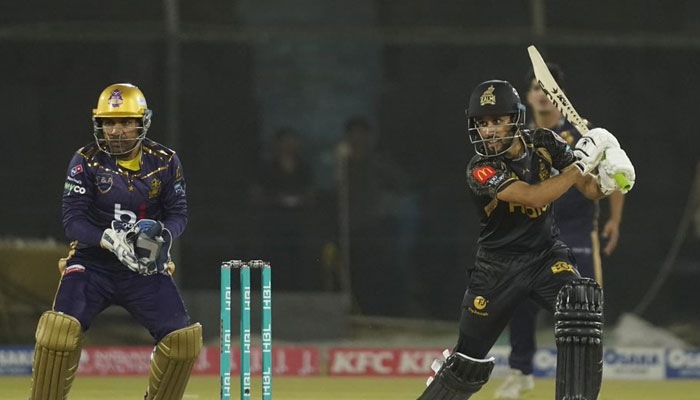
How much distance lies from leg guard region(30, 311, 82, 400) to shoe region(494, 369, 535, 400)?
2.64 meters

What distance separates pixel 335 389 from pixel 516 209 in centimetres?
283

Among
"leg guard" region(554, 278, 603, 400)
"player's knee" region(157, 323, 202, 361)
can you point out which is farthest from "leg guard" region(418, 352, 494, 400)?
"player's knee" region(157, 323, 202, 361)

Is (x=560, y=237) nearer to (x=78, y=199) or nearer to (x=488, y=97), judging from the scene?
(x=488, y=97)

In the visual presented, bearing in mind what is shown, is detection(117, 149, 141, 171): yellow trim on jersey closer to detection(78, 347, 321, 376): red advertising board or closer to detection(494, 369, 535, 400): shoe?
detection(494, 369, 535, 400): shoe

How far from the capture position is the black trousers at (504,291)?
568 centimetres

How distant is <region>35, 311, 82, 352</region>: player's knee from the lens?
550 centimetres

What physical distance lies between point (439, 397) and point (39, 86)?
4.66m

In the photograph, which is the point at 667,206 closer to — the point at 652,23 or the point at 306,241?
the point at 652,23

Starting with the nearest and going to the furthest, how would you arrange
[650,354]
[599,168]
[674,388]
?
[599,168]
[674,388]
[650,354]

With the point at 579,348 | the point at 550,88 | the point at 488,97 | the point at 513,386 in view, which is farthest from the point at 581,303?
the point at 513,386

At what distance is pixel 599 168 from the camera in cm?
561

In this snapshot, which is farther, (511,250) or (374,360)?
(374,360)

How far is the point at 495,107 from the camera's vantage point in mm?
5676

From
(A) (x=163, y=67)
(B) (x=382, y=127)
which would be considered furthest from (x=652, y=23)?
(A) (x=163, y=67)
